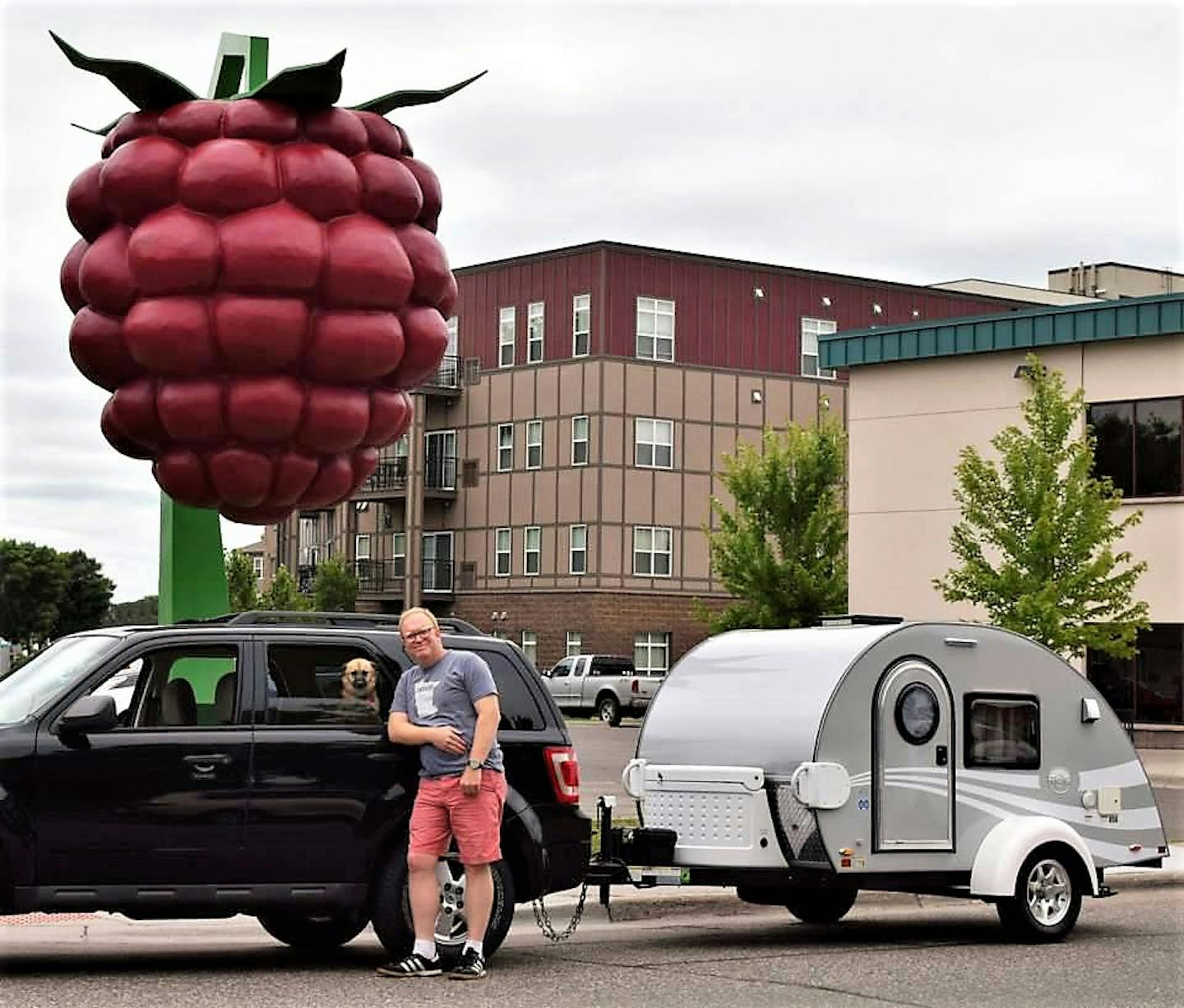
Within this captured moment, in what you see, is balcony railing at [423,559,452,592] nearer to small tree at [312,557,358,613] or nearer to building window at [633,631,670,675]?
small tree at [312,557,358,613]

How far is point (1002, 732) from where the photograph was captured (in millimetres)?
13922

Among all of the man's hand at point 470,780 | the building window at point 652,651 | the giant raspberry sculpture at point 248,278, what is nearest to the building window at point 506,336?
the building window at point 652,651

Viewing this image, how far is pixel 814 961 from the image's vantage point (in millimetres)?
12500

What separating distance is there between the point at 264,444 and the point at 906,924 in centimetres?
532

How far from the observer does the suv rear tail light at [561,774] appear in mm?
12211

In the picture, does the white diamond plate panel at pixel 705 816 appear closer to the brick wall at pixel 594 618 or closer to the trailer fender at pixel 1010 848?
the trailer fender at pixel 1010 848

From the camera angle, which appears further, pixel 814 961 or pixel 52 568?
pixel 52 568

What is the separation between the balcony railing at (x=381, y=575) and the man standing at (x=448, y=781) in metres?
63.3

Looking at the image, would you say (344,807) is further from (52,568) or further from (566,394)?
(52,568)

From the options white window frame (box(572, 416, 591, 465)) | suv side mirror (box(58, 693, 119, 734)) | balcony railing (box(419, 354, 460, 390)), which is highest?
balcony railing (box(419, 354, 460, 390))

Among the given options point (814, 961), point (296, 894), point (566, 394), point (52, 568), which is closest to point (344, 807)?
point (296, 894)

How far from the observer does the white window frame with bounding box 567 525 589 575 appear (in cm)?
6925

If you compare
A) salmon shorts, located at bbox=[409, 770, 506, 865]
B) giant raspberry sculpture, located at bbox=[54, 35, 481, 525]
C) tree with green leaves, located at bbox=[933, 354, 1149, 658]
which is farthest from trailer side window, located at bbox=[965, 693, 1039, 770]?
tree with green leaves, located at bbox=[933, 354, 1149, 658]

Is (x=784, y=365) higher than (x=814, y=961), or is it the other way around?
(x=784, y=365)
